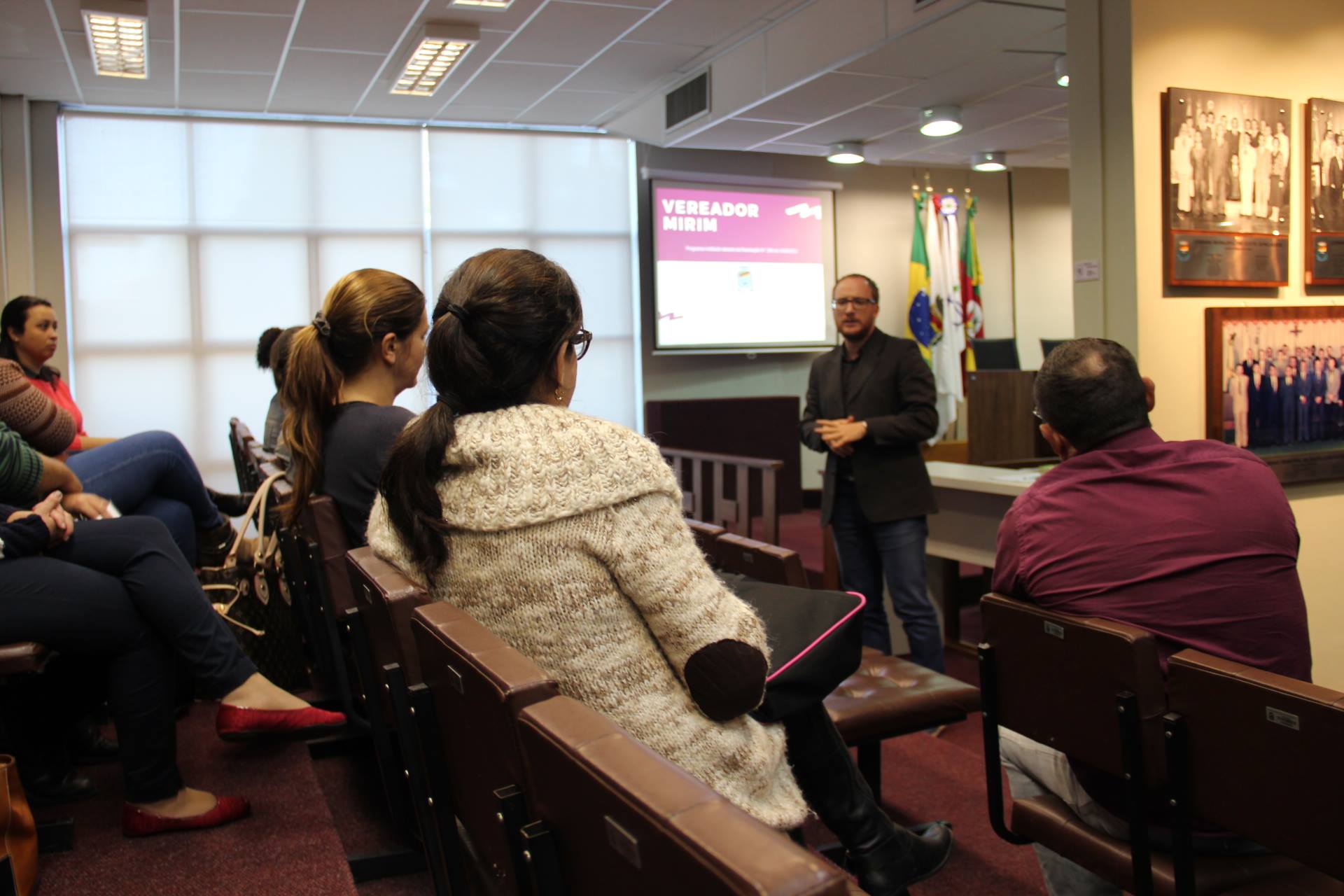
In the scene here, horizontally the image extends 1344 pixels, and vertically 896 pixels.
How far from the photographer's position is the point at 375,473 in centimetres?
214

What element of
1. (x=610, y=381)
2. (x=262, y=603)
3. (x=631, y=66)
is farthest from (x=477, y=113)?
(x=262, y=603)

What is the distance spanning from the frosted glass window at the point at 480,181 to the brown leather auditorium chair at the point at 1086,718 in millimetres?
6684

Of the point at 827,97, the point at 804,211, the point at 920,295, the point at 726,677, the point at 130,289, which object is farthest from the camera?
the point at 920,295

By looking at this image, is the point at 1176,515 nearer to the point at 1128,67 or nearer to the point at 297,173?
the point at 1128,67

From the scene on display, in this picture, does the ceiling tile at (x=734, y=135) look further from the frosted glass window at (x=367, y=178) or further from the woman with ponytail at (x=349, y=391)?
the woman with ponytail at (x=349, y=391)

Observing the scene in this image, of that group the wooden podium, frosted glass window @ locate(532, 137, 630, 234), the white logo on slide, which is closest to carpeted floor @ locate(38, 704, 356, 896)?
the wooden podium

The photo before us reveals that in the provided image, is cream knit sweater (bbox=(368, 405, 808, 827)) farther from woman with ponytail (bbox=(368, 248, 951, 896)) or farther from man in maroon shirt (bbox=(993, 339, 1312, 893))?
man in maroon shirt (bbox=(993, 339, 1312, 893))

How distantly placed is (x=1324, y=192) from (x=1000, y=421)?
5.03 feet

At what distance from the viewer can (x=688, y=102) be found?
22.1 ft

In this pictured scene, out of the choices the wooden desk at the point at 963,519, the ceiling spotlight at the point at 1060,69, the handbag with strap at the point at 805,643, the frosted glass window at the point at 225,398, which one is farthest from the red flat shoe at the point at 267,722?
the frosted glass window at the point at 225,398

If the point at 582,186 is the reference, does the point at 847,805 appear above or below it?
below

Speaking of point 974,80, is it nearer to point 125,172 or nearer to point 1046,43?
point 1046,43

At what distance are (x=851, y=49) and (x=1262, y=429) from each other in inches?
113

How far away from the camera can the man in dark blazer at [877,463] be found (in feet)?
11.1
